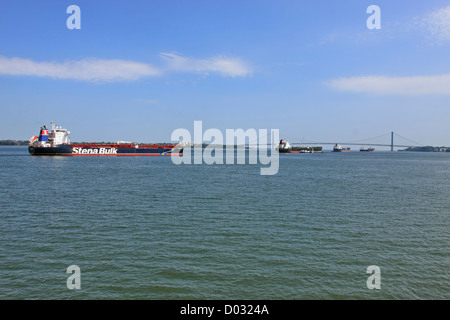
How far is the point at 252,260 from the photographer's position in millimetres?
12922

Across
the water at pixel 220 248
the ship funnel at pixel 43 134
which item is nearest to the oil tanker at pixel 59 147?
the ship funnel at pixel 43 134

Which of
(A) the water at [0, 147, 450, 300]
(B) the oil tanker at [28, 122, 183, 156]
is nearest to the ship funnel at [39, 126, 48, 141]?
(B) the oil tanker at [28, 122, 183, 156]

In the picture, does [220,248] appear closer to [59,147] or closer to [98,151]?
[59,147]

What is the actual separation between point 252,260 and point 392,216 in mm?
13238

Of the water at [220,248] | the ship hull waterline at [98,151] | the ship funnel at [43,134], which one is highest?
the ship funnel at [43,134]

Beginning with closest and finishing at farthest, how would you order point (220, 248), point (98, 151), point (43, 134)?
point (220, 248) < point (43, 134) < point (98, 151)

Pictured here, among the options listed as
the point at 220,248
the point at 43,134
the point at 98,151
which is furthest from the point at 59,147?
the point at 220,248

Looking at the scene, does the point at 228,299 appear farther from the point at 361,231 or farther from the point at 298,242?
the point at 361,231

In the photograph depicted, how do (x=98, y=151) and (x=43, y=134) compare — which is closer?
(x=43, y=134)

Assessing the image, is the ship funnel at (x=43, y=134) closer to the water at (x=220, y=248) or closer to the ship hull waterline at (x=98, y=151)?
the ship hull waterline at (x=98, y=151)

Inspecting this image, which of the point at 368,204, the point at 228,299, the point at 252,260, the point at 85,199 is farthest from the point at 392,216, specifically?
the point at 85,199

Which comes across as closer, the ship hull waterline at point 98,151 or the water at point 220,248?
the water at point 220,248

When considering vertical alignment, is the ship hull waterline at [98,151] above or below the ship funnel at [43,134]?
below

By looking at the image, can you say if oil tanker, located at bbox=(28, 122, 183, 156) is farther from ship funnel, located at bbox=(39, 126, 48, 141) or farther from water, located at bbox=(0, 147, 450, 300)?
water, located at bbox=(0, 147, 450, 300)
